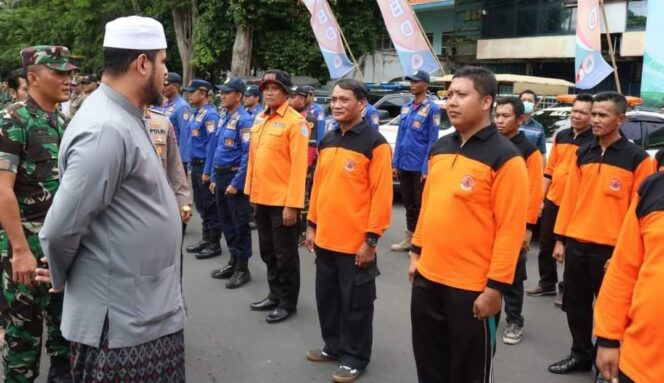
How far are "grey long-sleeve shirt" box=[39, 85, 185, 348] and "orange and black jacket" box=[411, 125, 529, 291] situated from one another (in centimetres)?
126

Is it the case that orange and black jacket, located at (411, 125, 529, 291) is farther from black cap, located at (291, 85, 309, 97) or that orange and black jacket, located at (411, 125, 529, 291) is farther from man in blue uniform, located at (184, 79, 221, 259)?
black cap, located at (291, 85, 309, 97)

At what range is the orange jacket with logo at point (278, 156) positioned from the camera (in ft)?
15.2

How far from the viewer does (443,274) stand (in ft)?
9.05

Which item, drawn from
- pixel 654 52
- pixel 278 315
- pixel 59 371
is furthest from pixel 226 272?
pixel 654 52

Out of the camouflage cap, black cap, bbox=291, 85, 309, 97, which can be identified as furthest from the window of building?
the camouflage cap

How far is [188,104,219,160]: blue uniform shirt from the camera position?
6.62 metres

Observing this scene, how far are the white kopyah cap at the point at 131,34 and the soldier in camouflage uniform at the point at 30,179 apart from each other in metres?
1.33

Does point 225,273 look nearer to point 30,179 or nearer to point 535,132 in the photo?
point 30,179

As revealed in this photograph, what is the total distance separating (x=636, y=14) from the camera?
68.7 feet

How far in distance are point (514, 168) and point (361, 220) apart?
4.15 feet

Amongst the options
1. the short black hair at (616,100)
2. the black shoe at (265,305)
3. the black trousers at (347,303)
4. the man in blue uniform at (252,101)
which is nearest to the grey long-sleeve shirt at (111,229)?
the black trousers at (347,303)

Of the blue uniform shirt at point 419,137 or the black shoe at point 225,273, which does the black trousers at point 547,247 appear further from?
the black shoe at point 225,273

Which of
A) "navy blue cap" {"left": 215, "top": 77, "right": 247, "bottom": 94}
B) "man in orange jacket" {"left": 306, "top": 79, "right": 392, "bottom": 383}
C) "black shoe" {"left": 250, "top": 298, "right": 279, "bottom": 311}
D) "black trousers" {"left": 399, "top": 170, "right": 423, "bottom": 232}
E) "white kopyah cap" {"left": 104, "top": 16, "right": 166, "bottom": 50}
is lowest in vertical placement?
"black shoe" {"left": 250, "top": 298, "right": 279, "bottom": 311}

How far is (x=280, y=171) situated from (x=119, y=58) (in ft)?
8.82
